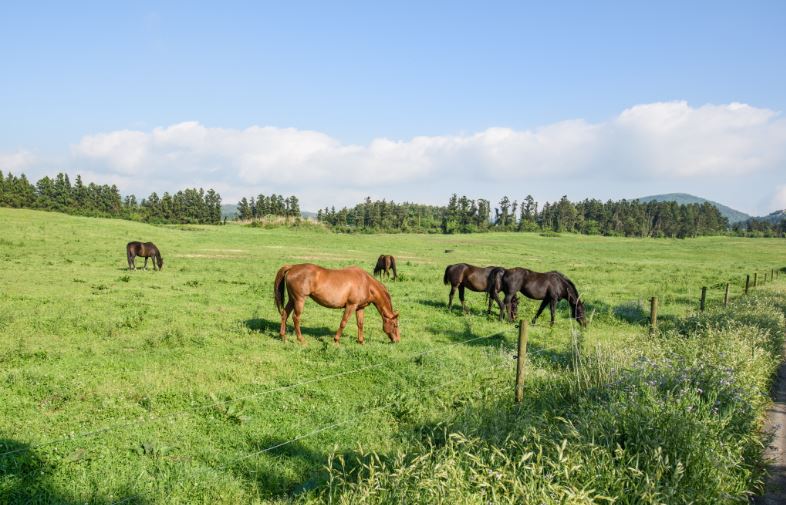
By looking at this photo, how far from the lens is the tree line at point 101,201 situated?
93438mm

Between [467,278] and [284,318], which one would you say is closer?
[284,318]

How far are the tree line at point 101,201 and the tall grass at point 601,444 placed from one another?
4100 inches

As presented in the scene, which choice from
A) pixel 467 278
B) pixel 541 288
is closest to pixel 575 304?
pixel 541 288

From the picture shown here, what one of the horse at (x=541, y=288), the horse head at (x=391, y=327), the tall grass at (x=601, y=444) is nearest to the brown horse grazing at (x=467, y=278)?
the horse at (x=541, y=288)

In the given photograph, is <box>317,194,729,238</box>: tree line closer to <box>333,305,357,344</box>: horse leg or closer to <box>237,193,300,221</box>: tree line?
<box>237,193,300,221</box>: tree line

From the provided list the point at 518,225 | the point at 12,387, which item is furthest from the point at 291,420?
the point at 518,225

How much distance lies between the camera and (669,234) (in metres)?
143

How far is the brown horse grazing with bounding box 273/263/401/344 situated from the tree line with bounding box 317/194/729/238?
373ft

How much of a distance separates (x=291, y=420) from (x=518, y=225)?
137m

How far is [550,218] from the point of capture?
145m

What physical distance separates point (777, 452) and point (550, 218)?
5748 inches

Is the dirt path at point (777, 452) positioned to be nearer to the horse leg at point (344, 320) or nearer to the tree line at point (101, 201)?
the horse leg at point (344, 320)

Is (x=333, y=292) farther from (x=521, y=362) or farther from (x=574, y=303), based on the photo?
(x=574, y=303)

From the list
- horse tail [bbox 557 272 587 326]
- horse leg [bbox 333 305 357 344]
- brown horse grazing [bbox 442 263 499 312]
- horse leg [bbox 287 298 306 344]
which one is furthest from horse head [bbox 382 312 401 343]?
horse tail [bbox 557 272 587 326]
